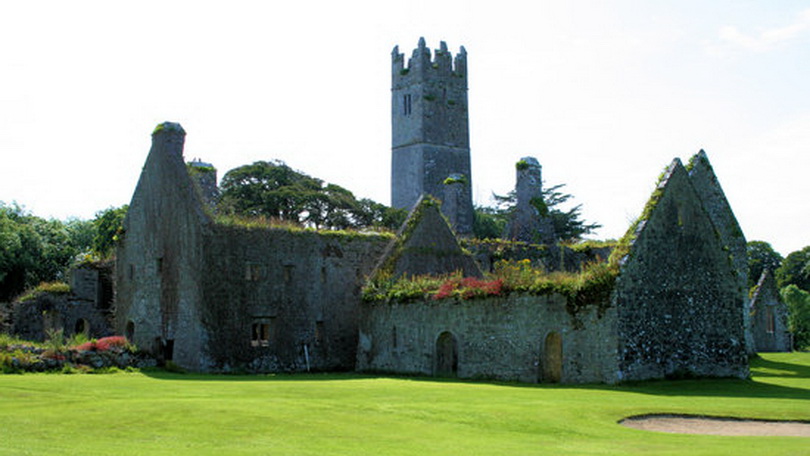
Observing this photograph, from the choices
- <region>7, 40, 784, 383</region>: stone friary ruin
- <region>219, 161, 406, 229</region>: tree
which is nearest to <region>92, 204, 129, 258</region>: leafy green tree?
<region>219, 161, 406, 229</region>: tree

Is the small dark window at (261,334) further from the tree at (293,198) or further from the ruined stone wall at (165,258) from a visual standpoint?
the tree at (293,198)

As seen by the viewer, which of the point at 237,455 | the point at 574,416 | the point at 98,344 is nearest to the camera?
the point at 237,455

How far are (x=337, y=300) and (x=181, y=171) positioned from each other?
7.37 m

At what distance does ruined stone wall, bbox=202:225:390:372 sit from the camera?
1191 inches

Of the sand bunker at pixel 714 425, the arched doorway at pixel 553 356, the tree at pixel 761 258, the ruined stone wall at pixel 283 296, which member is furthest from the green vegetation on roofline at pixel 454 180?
the tree at pixel 761 258

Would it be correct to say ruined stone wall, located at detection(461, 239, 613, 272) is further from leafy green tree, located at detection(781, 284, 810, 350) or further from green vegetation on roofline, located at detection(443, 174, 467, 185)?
leafy green tree, located at detection(781, 284, 810, 350)

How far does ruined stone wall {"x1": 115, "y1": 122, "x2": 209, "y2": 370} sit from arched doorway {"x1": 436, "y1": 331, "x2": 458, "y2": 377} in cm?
790

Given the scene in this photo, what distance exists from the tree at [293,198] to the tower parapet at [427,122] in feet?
59.2

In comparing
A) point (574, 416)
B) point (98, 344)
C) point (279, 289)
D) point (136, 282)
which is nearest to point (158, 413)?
point (574, 416)

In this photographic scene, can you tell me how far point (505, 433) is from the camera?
12938 mm

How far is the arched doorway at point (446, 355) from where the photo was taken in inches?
1119

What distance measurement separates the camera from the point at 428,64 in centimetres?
9294

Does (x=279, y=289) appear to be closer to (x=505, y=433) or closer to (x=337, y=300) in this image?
(x=337, y=300)

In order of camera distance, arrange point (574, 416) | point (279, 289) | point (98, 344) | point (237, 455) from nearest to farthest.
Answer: point (237, 455) → point (574, 416) → point (98, 344) → point (279, 289)
